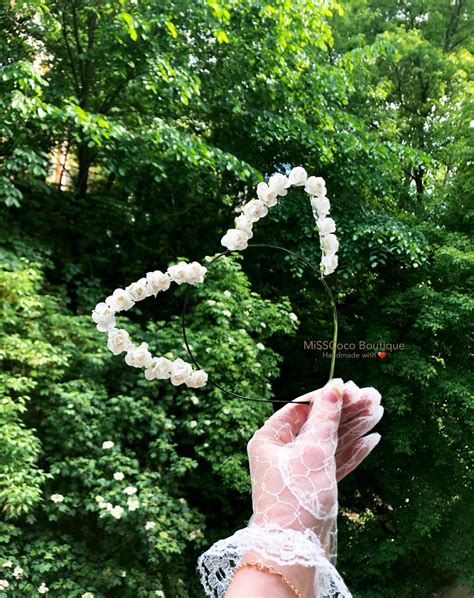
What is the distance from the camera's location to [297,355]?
136 inches

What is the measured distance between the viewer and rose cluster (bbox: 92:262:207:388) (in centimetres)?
94

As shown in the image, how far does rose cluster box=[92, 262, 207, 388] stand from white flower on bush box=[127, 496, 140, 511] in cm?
147

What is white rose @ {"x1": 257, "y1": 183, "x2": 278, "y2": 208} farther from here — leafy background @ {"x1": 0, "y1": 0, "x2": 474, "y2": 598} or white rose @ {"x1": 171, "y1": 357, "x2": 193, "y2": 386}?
leafy background @ {"x1": 0, "y1": 0, "x2": 474, "y2": 598}

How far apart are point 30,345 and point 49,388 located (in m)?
0.21

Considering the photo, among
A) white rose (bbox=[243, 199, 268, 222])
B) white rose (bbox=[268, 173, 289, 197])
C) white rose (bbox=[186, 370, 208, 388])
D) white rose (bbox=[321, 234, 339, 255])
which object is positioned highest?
white rose (bbox=[268, 173, 289, 197])

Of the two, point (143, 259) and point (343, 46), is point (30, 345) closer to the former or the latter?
point (143, 259)

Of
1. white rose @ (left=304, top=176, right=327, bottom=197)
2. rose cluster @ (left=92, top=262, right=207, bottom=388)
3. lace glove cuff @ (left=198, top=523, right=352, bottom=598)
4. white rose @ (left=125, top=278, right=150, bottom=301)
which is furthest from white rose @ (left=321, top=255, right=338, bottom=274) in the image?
lace glove cuff @ (left=198, top=523, right=352, bottom=598)

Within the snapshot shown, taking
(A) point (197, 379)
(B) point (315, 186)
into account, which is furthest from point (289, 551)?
(B) point (315, 186)

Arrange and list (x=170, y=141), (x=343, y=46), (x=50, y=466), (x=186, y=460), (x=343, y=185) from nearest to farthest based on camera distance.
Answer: (x=50, y=466) → (x=186, y=460) → (x=170, y=141) → (x=343, y=185) → (x=343, y=46)

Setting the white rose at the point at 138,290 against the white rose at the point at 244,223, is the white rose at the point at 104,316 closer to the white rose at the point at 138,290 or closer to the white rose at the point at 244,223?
the white rose at the point at 138,290

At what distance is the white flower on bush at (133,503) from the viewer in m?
2.27

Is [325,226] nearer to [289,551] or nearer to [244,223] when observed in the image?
[244,223]

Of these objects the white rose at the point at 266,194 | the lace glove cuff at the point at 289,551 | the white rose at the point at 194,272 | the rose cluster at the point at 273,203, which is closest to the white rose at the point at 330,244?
the rose cluster at the point at 273,203

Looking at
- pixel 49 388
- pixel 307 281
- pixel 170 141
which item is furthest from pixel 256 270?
pixel 49 388
